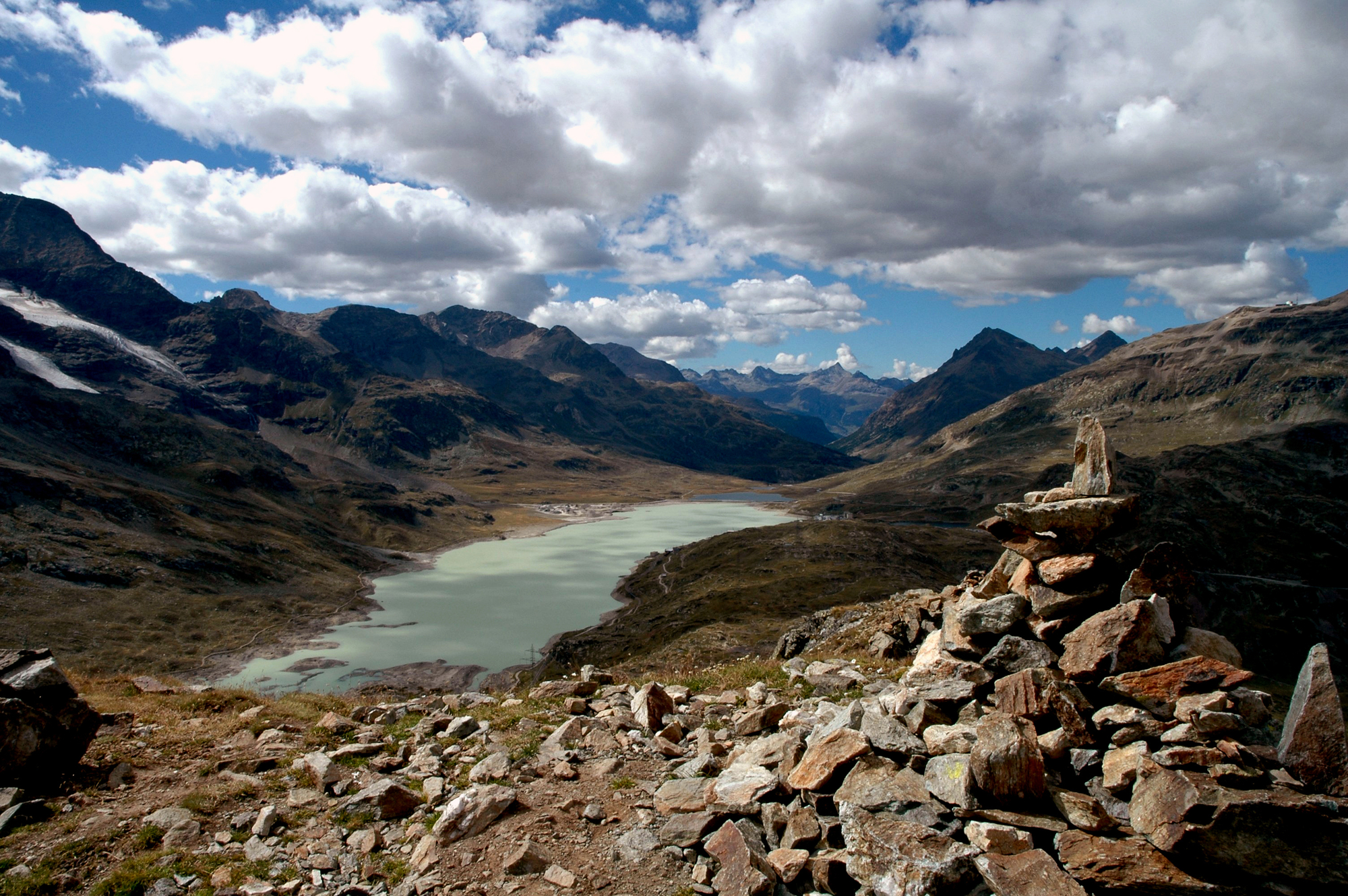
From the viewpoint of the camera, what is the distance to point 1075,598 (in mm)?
14523

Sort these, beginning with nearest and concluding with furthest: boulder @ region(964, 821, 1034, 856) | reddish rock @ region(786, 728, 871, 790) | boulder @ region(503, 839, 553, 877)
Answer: boulder @ region(964, 821, 1034, 856), boulder @ region(503, 839, 553, 877), reddish rock @ region(786, 728, 871, 790)

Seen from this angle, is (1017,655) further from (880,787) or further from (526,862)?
(526,862)

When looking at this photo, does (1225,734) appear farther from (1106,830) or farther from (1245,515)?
(1245,515)

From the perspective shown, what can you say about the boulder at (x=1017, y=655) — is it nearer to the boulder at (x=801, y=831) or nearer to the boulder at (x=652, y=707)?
the boulder at (x=801, y=831)

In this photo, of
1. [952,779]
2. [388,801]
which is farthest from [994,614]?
[388,801]

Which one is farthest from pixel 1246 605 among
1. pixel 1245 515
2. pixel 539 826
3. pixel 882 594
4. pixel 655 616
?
pixel 539 826

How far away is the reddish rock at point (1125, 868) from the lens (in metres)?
8.84

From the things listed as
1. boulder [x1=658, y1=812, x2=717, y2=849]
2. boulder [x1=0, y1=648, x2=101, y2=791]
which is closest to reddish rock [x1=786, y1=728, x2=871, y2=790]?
boulder [x1=658, y1=812, x2=717, y2=849]

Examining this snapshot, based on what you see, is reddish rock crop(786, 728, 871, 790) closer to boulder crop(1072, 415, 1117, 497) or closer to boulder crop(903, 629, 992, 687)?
boulder crop(903, 629, 992, 687)

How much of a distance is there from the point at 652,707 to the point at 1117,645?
1111 centimetres

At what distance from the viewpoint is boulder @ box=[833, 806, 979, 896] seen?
923 cm

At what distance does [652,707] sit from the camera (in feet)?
59.2

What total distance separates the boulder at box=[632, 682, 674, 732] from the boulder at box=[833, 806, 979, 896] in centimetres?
A: 777

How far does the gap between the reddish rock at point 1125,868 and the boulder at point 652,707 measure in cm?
1021
